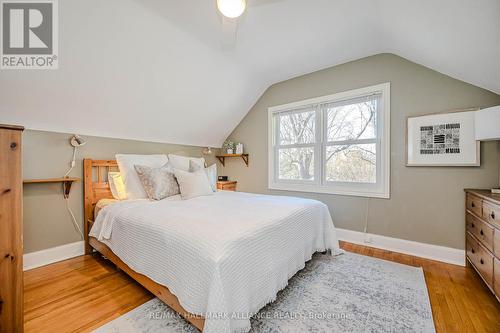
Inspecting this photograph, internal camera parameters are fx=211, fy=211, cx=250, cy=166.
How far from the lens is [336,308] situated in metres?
1.55

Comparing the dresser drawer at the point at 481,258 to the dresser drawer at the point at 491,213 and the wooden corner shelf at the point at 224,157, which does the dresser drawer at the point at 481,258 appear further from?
the wooden corner shelf at the point at 224,157

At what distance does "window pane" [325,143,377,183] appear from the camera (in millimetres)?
2803

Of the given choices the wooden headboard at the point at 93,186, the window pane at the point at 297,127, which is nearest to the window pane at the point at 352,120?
the window pane at the point at 297,127

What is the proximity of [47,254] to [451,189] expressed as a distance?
440 cm

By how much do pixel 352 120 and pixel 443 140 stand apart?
1003 millimetres

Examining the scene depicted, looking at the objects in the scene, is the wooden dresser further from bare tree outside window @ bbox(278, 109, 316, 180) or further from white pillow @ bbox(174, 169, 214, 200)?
white pillow @ bbox(174, 169, 214, 200)

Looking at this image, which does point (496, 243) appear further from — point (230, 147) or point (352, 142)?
point (230, 147)

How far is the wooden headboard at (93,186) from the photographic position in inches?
97.5

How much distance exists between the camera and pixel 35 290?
1773mm

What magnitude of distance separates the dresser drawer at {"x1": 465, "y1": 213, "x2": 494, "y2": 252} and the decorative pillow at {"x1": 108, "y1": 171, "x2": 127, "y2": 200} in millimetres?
3470

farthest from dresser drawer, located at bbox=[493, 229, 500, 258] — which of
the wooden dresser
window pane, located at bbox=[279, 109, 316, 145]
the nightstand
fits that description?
the nightstand

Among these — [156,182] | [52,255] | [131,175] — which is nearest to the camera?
[52,255]

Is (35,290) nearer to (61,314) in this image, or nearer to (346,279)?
(61,314)

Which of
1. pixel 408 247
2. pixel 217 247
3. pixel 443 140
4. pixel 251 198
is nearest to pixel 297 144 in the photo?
pixel 251 198
